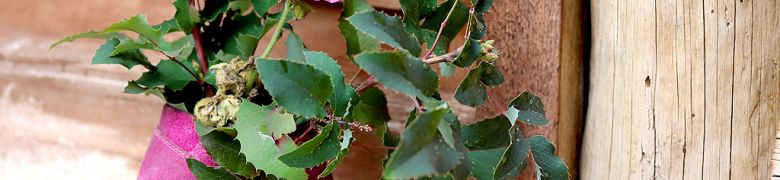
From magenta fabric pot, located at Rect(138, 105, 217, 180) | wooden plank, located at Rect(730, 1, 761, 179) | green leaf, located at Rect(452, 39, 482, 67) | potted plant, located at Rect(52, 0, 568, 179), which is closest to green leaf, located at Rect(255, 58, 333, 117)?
potted plant, located at Rect(52, 0, 568, 179)

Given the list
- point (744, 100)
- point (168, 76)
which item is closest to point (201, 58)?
point (168, 76)

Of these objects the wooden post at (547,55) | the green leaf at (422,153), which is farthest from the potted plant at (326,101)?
the wooden post at (547,55)

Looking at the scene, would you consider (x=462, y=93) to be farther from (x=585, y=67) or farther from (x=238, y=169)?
(x=585, y=67)

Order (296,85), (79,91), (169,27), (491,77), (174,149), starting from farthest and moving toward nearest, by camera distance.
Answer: (79,91) → (169,27) → (174,149) → (491,77) → (296,85)

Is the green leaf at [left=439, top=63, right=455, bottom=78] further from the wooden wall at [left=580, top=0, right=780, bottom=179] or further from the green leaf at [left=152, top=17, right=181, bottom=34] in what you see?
the green leaf at [left=152, top=17, right=181, bottom=34]

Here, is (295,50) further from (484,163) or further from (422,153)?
(422,153)

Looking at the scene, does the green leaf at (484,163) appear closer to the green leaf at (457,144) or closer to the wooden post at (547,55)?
the green leaf at (457,144)

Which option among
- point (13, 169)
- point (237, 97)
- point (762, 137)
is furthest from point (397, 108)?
point (13, 169)
